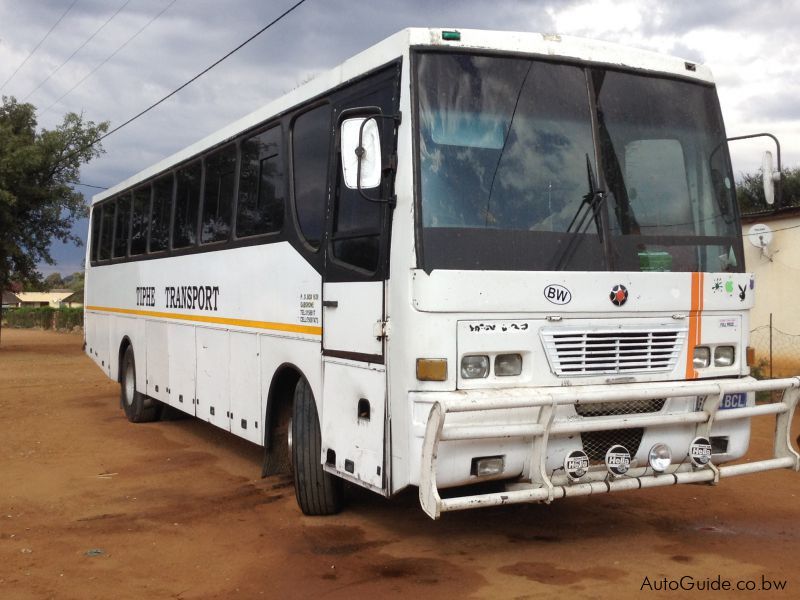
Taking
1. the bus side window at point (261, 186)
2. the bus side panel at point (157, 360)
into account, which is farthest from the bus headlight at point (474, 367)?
the bus side panel at point (157, 360)

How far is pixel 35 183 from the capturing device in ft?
108

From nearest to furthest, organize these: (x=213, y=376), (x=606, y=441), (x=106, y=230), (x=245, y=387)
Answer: (x=606, y=441), (x=245, y=387), (x=213, y=376), (x=106, y=230)

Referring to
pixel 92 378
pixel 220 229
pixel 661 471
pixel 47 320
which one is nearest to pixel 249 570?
pixel 661 471

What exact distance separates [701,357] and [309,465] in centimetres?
297

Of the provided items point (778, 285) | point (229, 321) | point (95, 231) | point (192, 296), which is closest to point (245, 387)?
point (229, 321)

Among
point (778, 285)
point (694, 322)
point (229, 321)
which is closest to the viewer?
point (694, 322)

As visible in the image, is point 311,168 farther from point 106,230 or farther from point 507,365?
point 106,230

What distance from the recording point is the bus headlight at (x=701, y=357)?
6.29 meters

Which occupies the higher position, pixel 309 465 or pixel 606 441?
pixel 606 441

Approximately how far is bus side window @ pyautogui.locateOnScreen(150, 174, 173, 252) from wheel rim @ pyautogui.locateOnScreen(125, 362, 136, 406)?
2.16 m

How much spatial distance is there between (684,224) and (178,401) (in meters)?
6.53

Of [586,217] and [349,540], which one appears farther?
[349,540]

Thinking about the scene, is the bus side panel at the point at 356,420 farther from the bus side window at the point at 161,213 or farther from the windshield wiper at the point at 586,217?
the bus side window at the point at 161,213

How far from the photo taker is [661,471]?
→ 592 cm
